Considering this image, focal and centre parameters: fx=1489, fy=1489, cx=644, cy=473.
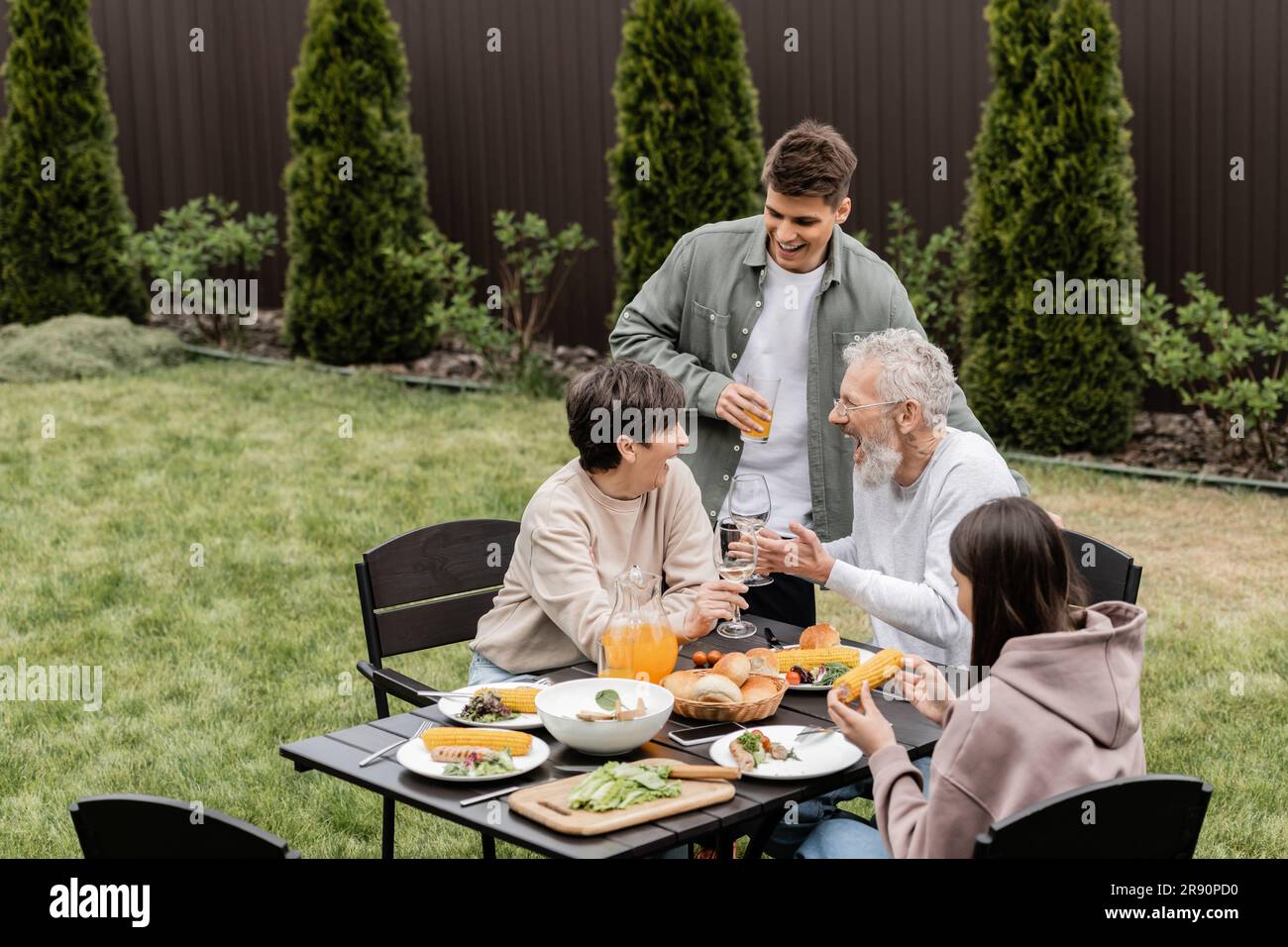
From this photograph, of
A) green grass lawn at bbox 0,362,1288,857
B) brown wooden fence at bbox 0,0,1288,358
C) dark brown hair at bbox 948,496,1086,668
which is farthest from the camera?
brown wooden fence at bbox 0,0,1288,358

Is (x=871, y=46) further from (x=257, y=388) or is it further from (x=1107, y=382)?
(x=257, y=388)

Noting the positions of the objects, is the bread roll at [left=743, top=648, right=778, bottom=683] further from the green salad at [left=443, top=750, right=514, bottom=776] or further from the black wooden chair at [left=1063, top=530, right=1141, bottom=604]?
the black wooden chair at [left=1063, top=530, right=1141, bottom=604]

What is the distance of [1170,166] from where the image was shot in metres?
8.34

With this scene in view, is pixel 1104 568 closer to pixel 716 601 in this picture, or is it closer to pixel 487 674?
pixel 716 601

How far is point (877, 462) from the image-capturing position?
364cm

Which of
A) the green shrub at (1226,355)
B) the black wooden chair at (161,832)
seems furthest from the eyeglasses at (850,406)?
the green shrub at (1226,355)

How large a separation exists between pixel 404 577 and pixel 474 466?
391cm

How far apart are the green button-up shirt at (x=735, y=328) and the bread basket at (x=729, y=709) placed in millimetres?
1212

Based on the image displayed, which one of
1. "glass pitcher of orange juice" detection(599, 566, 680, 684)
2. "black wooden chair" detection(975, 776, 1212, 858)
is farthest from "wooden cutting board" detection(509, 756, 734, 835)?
"black wooden chair" detection(975, 776, 1212, 858)

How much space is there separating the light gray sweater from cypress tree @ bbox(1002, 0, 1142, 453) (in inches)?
185

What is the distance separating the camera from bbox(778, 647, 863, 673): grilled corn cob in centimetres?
335

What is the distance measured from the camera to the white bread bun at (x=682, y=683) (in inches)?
121

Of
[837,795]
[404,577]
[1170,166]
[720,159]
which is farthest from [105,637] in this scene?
[1170,166]

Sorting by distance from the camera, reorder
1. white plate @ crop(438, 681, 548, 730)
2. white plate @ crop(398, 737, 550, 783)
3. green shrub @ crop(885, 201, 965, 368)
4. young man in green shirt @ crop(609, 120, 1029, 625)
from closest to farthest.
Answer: white plate @ crop(398, 737, 550, 783), white plate @ crop(438, 681, 548, 730), young man in green shirt @ crop(609, 120, 1029, 625), green shrub @ crop(885, 201, 965, 368)
